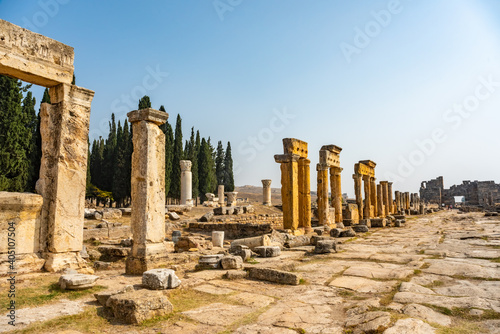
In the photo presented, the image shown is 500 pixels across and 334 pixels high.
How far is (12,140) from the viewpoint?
63.2ft

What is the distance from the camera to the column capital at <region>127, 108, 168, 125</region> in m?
6.63

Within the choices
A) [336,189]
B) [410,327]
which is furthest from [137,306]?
[336,189]

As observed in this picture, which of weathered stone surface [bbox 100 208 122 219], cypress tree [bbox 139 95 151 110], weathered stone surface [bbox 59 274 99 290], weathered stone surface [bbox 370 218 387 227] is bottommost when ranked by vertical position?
weathered stone surface [bbox 370 218 387 227]

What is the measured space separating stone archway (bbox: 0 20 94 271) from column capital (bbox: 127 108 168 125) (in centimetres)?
86

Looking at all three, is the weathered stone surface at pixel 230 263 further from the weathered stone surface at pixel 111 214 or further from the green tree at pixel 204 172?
the green tree at pixel 204 172

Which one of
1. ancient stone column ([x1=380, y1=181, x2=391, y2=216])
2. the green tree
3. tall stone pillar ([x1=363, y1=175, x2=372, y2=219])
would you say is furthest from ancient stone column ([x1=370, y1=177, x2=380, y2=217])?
the green tree

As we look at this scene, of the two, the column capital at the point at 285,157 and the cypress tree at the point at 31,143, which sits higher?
the cypress tree at the point at 31,143

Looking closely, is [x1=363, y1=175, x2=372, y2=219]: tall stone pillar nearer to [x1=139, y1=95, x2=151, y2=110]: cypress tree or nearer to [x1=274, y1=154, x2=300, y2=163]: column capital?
[x1=274, y1=154, x2=300, y2=163]: column capital

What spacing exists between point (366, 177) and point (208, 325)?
22.0 metres

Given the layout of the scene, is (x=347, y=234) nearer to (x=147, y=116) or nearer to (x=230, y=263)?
(x=230, y=263)

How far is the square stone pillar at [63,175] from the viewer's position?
5836 millimetres

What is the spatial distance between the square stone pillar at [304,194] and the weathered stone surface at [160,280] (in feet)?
33.0

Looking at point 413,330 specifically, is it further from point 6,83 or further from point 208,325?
point 6,83

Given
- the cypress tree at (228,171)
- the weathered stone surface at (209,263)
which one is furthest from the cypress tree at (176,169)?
the weathered stone surface at (209,263)
